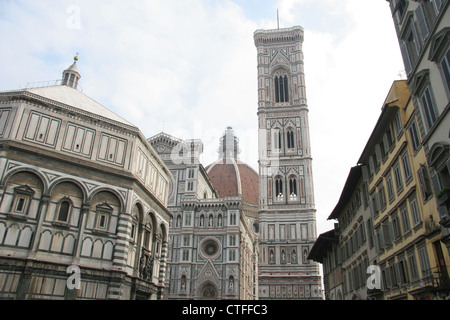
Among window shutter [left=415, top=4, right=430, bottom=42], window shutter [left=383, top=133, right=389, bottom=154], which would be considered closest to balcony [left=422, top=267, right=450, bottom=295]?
window shutter [left=383, top=133, right=389, bottom=154]

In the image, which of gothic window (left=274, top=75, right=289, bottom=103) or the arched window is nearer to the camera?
the arched window

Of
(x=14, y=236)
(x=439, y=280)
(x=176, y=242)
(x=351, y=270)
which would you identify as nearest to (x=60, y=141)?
(x=14, y=236)

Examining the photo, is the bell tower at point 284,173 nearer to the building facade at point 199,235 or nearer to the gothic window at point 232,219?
the gothic window at point 232,219

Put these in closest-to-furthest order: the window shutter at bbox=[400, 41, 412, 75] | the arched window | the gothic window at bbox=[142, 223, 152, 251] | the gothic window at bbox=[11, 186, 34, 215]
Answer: the window shutter at bbox=[400, 41, 412, 75] < the gothic window at bbox=[11, 186, 34, 215] < the arched window < the gothic window at bbox=[142, 223, 152, 251]

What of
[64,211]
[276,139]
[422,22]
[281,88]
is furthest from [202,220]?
[422,22]

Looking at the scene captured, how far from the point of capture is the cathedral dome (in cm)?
9844

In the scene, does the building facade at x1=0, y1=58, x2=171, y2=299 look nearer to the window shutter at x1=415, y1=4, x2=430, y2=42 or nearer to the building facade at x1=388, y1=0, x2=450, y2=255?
the building facade at x1=388, y1=0, x2=450, y2=255

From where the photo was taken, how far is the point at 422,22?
46.8 ft

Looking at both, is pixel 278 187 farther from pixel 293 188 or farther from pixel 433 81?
pixel 433 81

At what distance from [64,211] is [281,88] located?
50172mm

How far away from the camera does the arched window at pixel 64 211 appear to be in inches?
799

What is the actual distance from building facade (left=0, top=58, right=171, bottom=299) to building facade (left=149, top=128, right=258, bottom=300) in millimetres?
28092

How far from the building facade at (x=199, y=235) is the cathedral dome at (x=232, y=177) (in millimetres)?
31974

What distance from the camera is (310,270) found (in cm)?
5144
